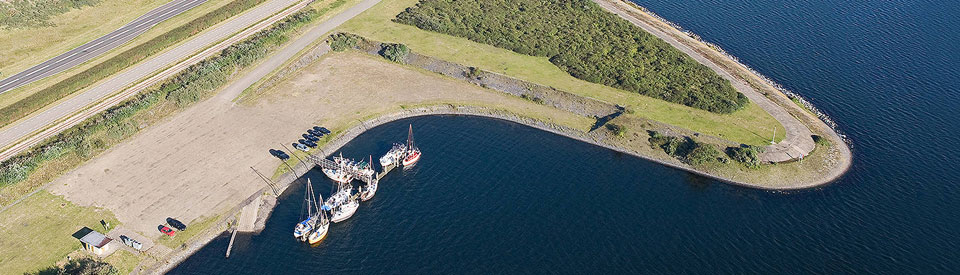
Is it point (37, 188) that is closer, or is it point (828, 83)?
point (37, 188)

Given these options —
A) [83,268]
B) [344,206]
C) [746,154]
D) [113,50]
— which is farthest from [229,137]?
[746,154]

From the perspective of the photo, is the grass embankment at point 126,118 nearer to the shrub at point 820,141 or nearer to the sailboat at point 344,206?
the sailboat at point 344,206

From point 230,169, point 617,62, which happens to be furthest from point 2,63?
point 617,62

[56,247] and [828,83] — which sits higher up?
[828,83]

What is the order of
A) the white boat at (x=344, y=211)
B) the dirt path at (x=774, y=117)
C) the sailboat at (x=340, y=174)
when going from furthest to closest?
1. the dirt path at (x=774, y=117)
2. the sailboat at (x=340, y=174)
3. the white boat at (x=344, y=211)

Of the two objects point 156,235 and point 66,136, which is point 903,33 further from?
point 66,136

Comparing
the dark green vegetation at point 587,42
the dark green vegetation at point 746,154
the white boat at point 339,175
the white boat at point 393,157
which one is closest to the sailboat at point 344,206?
the white boat at point 339,175
